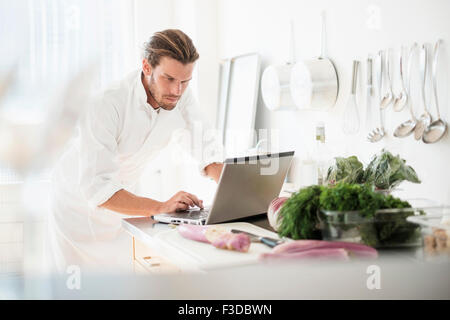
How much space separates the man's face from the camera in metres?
1.50

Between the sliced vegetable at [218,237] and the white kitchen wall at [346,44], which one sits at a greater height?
the white kitchen wall at [346,44]

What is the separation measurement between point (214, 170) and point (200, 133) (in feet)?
0.50

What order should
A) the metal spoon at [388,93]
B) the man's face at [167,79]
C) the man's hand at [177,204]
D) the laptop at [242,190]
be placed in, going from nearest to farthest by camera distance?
1. the laptop at [242,190]
2. the man's hand at [177,204]
3. the man's face at [167,79]
4. the metal spoon at [388,93]

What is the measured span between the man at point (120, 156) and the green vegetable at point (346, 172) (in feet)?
1.31

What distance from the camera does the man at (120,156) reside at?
1.42 meters

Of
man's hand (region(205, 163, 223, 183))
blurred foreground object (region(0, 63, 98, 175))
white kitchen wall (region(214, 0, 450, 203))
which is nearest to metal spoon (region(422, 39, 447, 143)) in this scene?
white kitchen wall (region(214, 0, 450, 203))

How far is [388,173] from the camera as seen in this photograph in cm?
126

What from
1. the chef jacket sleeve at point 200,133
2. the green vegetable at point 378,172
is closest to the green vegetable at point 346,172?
the green vegetable at point 378,172

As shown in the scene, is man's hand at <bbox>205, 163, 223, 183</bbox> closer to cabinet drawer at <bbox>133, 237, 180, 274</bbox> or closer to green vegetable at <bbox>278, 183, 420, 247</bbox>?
cabinet drawer at <bbox>133, 237, 180, 274</bbox>

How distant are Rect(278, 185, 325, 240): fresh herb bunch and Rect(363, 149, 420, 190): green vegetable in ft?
1.10

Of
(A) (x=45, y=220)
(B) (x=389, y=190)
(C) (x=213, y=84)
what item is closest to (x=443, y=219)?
(B) (x=389, y=190)

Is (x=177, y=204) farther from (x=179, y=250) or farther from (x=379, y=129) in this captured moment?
(x=379, y=129)

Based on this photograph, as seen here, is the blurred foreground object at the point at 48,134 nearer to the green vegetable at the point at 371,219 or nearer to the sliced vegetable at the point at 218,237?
the sliced vegetable at the point at 218,237

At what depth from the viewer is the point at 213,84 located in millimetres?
3051
